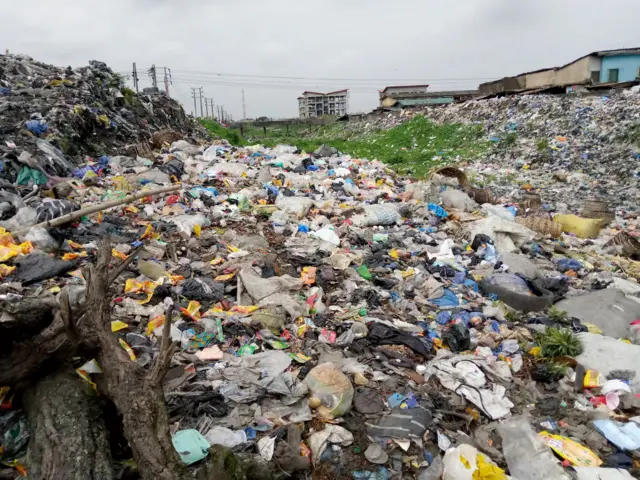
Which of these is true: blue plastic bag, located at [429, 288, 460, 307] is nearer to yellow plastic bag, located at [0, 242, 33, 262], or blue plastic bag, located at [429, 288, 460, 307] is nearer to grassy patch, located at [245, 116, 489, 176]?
yellow plastic bag, located at [0, 242, 33, 262]

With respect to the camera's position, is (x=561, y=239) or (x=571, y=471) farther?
(x=561, y=239)

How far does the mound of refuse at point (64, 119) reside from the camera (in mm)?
5812

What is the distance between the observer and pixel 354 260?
489cm

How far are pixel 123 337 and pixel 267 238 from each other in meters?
2.56

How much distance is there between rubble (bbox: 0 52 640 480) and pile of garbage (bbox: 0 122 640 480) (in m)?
0.02

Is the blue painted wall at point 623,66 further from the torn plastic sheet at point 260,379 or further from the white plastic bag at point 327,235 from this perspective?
the torn plastic sheet at point 260,379

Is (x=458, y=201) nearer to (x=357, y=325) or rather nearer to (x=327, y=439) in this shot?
(x=357, y=325)

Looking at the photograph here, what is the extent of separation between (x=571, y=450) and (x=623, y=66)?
22.4m

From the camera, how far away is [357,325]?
3492mm

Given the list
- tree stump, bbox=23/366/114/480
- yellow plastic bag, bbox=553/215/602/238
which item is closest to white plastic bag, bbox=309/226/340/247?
tree stump, bbox=23/366/114/480

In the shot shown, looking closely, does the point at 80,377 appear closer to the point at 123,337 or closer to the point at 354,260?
the point at 123,337

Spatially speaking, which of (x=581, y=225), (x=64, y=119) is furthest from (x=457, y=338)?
(x=64, y=119)

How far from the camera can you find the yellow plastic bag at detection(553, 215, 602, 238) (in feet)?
21.1

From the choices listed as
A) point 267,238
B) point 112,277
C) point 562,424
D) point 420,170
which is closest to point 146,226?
point 267,238
